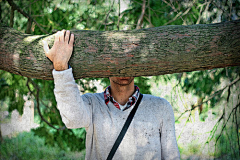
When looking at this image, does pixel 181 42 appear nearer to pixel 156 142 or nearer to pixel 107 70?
pixel 107 70

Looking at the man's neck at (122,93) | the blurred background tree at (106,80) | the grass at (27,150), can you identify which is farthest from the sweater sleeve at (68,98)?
the grass at (27,150)

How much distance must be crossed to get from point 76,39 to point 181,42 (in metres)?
0.62

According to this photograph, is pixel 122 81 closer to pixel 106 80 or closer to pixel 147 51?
pixel 147 51

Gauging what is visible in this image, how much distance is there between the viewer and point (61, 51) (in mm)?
1531

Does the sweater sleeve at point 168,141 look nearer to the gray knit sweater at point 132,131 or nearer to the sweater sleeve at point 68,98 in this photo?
the gray knit sweater at point 132,131

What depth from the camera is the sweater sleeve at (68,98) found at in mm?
1515

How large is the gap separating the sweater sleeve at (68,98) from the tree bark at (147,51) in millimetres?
87

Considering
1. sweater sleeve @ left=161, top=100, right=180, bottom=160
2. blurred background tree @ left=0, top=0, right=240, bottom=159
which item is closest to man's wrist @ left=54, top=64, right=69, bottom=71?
sweater sleeve @ left=161, top=100, right=180, bottom=160

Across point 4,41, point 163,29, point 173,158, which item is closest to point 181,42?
point 163,29

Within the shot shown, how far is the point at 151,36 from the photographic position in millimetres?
1562

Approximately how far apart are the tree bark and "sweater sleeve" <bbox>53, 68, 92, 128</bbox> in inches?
3.4

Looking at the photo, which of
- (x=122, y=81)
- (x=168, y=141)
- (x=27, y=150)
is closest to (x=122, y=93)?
(x=122, y=81)

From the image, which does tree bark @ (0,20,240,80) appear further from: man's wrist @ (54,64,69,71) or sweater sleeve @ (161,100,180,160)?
sweater sleeve @ (161,100,180,160)

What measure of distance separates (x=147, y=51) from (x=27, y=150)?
4.46m
